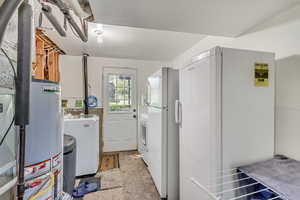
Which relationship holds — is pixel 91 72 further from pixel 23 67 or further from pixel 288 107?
pixel 288 107

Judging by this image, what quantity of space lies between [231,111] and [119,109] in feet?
10.3

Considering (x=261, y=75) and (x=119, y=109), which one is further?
(x=119, y=109)

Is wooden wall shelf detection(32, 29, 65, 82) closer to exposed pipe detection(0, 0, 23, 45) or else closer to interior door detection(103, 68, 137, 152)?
interior door detection(103, 68, 137, 152)

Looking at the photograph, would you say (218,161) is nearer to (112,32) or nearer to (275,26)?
(275,26)

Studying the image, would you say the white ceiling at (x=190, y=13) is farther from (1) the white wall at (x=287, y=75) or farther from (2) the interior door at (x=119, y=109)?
(2) the interior door at (x=119, y=109)

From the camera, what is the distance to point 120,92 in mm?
3992

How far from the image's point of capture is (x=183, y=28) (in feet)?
5.38

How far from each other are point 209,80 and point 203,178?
0.81 meters

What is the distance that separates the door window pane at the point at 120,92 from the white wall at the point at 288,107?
124 inches

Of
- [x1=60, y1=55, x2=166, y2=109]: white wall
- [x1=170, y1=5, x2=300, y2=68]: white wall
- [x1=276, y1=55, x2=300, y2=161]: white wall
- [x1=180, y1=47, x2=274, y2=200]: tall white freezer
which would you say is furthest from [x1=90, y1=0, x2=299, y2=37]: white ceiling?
[x1=60, y1=55, x2=166, y2=109]: white wall

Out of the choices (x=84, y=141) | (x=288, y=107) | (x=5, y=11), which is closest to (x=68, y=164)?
(x=84, y=141)

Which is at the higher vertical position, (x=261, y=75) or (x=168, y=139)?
(x=261, y=75)

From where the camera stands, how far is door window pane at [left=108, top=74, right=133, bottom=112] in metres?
3.93

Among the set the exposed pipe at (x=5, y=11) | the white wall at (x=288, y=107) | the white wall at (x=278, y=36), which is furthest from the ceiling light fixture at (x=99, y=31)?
the white wall at (x=288, y=107)
